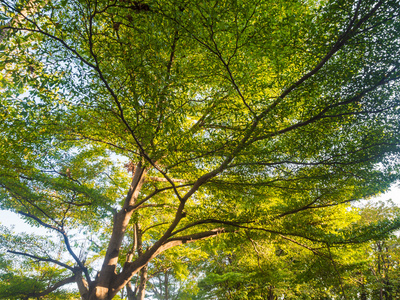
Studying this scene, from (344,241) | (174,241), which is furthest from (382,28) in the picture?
(174,241)

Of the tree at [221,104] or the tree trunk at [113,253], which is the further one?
the tree trunk at [113,253]

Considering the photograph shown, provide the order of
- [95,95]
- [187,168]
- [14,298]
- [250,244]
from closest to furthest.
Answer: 1. [95,95]
2. [187,168]
3. [250,244]
4. [14,298]

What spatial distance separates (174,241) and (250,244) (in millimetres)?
2276

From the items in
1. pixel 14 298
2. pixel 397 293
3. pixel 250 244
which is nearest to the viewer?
pixel 250 244

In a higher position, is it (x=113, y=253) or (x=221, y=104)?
(x=221, y=104)

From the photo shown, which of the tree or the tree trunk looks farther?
the tree trunk

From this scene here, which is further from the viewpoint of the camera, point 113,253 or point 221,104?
point 113,253

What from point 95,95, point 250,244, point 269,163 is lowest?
point 250,244

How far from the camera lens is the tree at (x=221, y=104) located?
271 centimetres

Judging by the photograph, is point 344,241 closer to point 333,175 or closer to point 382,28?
point 333,175

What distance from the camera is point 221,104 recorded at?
418cm

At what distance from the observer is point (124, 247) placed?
1059 centimetres

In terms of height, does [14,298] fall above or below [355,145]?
below

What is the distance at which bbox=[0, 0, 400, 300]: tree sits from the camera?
8.91ft
